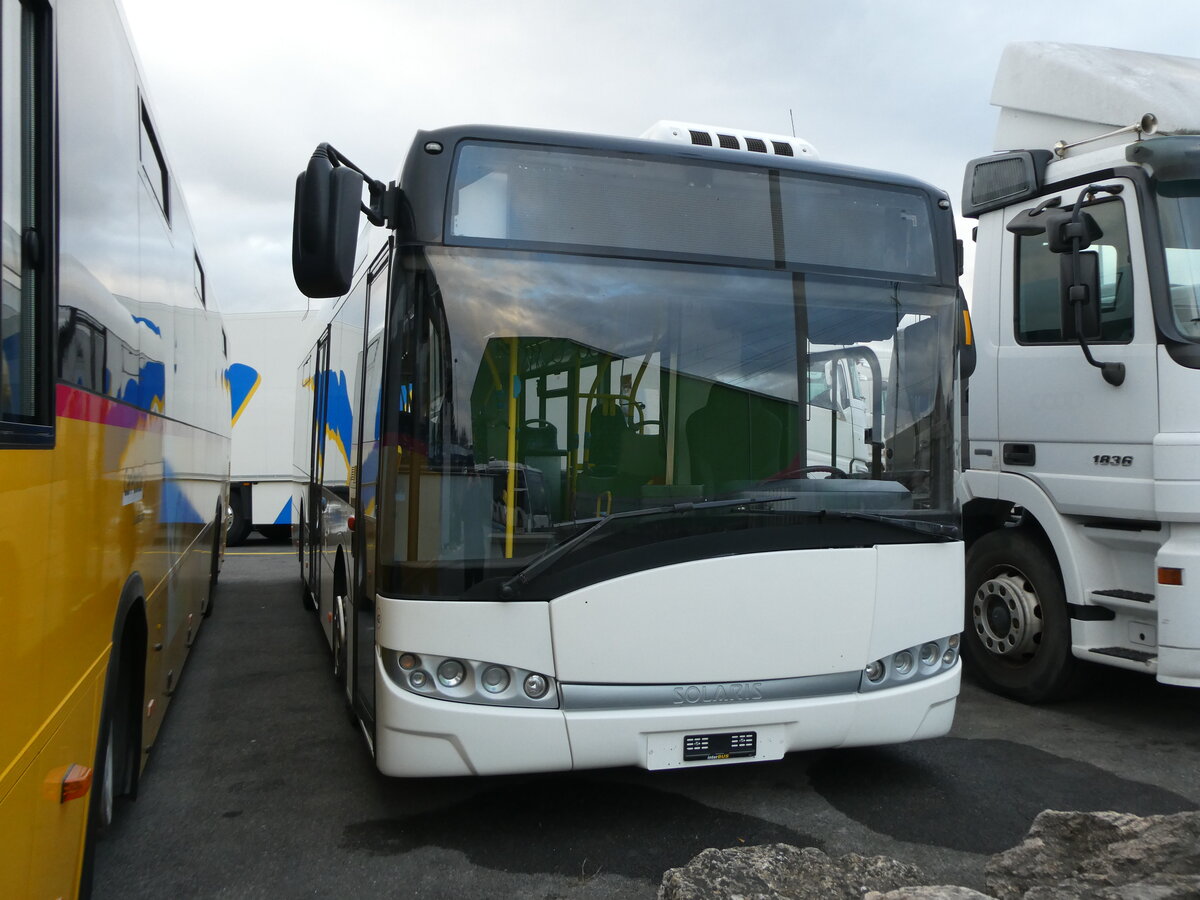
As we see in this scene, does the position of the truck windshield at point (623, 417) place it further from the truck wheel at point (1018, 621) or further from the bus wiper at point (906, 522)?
the truck wheel at point (1018, 621)

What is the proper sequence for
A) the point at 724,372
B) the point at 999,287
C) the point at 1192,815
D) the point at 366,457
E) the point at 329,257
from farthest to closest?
the point at 999,287 → the point at 366,457 → the point at 724,372 → the point at 329,257 → the point at 1192,815

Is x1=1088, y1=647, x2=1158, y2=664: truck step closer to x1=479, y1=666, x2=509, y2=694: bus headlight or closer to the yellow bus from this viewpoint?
x1=479, y1=666, x2=509, y2=694: bus headlight

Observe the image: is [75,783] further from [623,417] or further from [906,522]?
[906,522]

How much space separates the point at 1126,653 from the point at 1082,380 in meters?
1.50

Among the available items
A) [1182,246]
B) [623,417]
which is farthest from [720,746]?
[1182,246]

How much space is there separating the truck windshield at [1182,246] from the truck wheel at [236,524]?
15.2 metres

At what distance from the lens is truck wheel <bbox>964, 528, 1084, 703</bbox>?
Result: 6066 millimetres

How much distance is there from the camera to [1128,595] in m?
5.67

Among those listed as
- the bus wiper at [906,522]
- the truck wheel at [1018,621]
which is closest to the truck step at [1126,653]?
the truck wheel at [1018,621]

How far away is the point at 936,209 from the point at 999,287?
1.96 m

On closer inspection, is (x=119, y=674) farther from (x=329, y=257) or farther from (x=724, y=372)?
(x=724, y=372)

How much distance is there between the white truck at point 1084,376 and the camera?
531 centimetres

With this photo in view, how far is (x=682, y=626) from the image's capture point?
407 centimetres

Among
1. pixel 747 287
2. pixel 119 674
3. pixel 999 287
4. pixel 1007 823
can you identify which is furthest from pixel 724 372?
pixel 999 287
